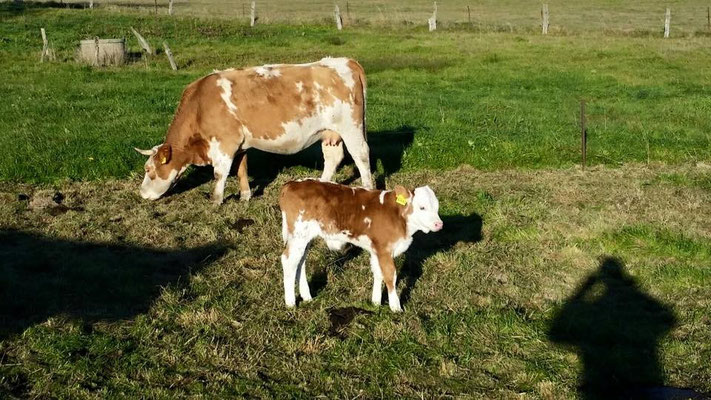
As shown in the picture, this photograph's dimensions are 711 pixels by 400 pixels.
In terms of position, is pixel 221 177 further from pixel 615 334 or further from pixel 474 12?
pixel 474 12

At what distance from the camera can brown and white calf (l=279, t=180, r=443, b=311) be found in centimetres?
699

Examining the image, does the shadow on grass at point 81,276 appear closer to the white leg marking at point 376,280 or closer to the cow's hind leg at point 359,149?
the white leg marking at point 376,280

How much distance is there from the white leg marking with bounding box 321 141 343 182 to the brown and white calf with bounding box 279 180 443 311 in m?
4.63

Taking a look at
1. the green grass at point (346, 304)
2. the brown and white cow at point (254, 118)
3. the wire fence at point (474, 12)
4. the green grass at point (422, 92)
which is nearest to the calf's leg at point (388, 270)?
the green grass at point (346, 304)

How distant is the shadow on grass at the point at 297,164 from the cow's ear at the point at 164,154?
640 millimetres

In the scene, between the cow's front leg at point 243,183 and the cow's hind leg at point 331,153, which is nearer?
the cow's front leg at point 243,183

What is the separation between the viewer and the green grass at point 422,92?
1358 centimetres

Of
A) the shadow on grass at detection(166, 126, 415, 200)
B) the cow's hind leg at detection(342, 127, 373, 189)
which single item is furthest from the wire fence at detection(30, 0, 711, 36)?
the cow's hind leg at detection(342, 127, 373, 189)

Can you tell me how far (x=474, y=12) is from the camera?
204 ft

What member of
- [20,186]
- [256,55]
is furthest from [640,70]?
[20,186]

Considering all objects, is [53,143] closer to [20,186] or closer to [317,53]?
[20,186]

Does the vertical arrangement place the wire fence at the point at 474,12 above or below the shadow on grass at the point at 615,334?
above

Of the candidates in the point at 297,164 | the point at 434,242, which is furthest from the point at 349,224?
the point at 297,164

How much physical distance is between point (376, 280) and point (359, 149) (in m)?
4.52
